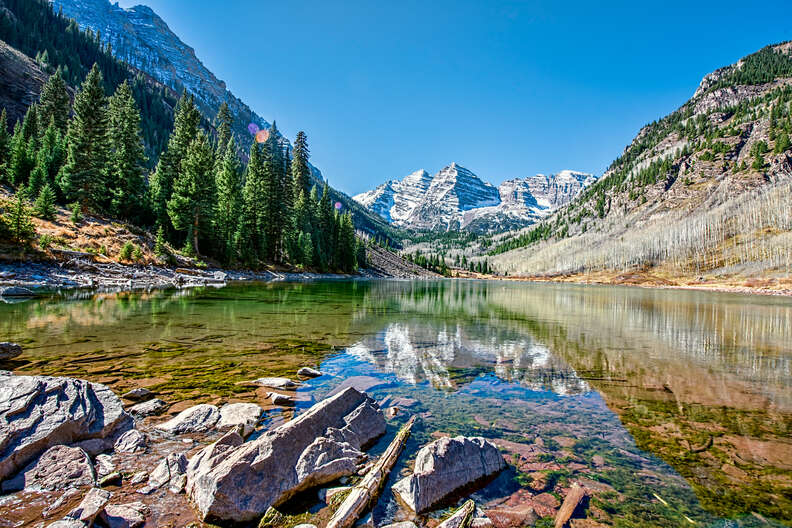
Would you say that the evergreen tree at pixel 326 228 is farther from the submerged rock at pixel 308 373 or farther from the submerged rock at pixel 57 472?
the submerged rock at pixel 57 472

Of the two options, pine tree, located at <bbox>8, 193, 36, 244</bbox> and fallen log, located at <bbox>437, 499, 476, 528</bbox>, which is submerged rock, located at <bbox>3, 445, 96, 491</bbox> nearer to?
fallen log, located at <bbox>437, 499, 476, 528</bbox>

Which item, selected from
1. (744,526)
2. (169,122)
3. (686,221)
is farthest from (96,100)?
(686,221)

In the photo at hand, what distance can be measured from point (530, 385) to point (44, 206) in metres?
47.8

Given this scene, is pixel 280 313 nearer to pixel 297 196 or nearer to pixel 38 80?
pixel 297 196

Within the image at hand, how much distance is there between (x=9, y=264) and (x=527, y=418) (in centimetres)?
4107

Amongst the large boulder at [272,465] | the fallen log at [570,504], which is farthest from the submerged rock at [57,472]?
the fallen log at [570,504]

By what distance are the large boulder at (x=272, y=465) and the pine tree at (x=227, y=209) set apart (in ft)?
190

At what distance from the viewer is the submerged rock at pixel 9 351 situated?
10508 millimetres

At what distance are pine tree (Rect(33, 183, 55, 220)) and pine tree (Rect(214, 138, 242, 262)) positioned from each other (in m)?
20.7

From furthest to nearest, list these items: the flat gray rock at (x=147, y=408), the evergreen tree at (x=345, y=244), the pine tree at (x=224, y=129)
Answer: the evergreen tree at (x=345, y=244)
the pine tree at (x=224, y=129)
the flat gray rock at (x=147, y=408)

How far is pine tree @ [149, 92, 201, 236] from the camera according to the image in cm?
5303

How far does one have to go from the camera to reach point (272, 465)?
5.25 meters

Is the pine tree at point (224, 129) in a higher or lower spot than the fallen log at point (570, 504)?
higher

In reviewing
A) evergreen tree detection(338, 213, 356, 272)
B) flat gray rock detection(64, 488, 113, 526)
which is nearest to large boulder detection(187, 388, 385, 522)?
flat gray rock detection(64, 488, 113, 526)
